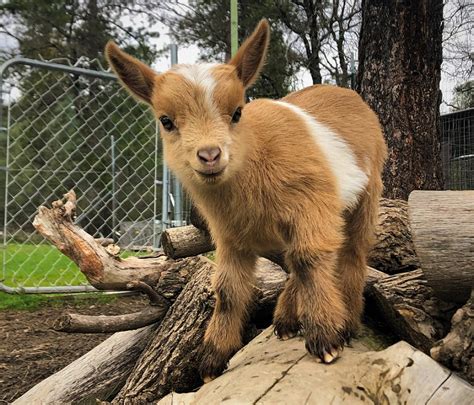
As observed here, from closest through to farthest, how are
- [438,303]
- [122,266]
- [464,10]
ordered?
[438,303]
[122,266]
[464,10]

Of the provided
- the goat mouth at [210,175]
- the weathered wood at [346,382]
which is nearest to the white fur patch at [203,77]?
the goat mouth at [210,175]

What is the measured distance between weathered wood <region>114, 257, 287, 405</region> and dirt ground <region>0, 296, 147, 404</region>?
843 millimetres

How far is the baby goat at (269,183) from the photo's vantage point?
2.14 meters

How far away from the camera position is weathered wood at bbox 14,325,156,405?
3250 millimetres

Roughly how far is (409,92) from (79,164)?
305cm

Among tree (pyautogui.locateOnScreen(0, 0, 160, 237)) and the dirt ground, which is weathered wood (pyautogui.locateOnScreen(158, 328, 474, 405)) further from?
tree (pyautogui.locateOnScreen(0, 0, 160, 237))

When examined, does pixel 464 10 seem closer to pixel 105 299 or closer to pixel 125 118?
pixel 125 118

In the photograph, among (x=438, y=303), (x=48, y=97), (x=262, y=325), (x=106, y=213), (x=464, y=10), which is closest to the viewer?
(x=438, y=303)

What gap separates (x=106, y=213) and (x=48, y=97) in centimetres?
124

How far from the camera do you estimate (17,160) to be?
4977 mm

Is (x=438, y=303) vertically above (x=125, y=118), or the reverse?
(x=125, y=118)

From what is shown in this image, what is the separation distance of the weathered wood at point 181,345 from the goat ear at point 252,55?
4.06 ft

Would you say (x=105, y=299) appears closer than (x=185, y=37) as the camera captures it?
Yes

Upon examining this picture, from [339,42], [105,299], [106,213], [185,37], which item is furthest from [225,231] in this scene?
[339,42]
